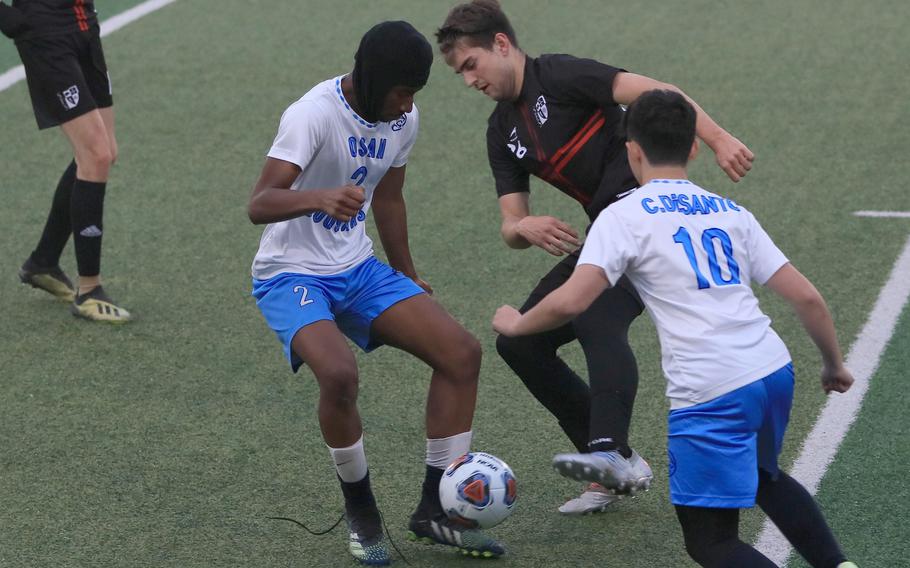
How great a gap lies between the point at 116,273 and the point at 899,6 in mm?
8077

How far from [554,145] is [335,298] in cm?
97

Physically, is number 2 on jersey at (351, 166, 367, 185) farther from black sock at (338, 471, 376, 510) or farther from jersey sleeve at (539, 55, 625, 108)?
black sock at (338, 471, 376, 510)

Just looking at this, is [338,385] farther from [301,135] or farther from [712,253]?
[712,253]

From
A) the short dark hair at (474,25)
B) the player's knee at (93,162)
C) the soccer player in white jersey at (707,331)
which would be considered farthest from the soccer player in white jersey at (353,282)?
the player's knee at (93,162)

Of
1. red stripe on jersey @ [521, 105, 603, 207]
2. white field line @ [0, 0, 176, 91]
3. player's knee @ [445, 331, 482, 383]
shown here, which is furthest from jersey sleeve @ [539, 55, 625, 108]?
white field line @ [0, 0, 176, 91]

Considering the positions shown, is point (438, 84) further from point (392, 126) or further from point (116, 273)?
point (392, 126)

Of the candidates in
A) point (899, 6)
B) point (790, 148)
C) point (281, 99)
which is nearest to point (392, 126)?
point (790, 148)

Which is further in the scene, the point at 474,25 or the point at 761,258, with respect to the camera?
the point at 474,25

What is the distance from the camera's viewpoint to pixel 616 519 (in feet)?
16.2

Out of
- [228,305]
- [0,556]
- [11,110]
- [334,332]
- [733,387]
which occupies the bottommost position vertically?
[11,110]

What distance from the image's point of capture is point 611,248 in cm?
375

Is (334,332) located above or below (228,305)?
above

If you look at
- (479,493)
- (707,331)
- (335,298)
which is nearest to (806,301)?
(707,331)

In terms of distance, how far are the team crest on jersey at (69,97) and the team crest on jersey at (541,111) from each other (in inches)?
116
